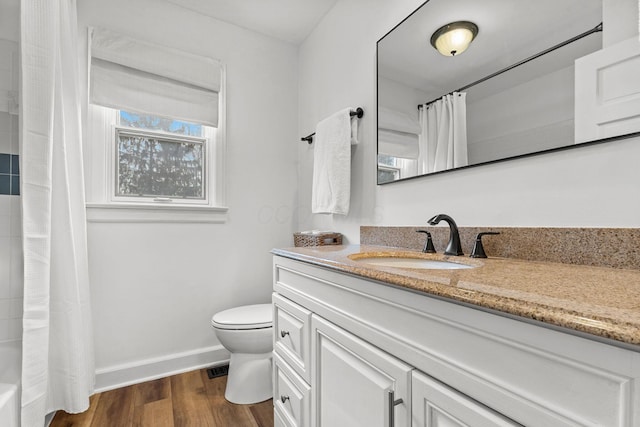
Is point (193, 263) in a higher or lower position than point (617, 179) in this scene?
lower

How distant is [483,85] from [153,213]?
1907mm

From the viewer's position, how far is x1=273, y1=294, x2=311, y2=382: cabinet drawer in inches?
A: 42.8

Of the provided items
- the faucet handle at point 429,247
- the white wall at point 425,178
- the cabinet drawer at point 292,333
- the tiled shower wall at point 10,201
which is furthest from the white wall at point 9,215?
the faucet handle at point 429,247

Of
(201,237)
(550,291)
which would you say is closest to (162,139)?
(201,237)

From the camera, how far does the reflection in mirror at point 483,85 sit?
92 centimetres

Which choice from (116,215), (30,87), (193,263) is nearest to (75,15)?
(30,87)

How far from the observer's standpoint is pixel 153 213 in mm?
1915

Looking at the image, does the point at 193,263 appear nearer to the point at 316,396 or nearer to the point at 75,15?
the point at 316,396

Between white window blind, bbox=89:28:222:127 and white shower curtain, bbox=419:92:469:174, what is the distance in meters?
1.43

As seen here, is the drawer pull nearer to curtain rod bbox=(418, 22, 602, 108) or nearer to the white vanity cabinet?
the white vanity cabinet

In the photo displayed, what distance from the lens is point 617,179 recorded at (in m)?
0.81

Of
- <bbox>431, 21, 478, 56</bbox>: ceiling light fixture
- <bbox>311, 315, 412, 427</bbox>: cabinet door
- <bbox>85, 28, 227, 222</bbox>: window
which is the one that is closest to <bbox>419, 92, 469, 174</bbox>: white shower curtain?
<bbox>431, 21, 478, 56</bbox>: ceiling light fixture

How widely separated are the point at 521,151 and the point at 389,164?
2.06 ft

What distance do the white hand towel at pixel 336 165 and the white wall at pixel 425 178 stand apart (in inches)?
4.0
